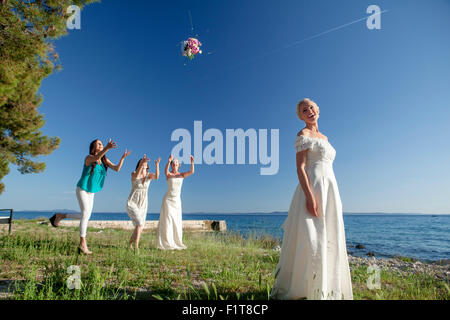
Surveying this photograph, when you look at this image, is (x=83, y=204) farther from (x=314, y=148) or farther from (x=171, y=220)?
(x=314, y=148)

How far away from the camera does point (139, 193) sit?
6.95 meters

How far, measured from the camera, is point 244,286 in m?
3.23

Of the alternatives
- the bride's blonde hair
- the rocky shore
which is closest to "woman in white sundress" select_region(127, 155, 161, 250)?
the bride's blonde hair

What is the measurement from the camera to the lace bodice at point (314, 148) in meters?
2.69

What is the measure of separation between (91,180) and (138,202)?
1.95 metres

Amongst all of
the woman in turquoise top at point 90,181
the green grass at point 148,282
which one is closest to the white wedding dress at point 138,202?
the woman in turquoise top at point 90,181

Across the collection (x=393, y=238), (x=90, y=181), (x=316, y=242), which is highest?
(x=90, y=181)

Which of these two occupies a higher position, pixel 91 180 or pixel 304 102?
pixel 304 102

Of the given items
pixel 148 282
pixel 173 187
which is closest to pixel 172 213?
pixel 173 187

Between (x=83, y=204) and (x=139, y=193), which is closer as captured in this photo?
(x=83, y=204)

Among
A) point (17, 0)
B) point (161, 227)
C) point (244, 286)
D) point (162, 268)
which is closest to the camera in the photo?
point (244, 286)
